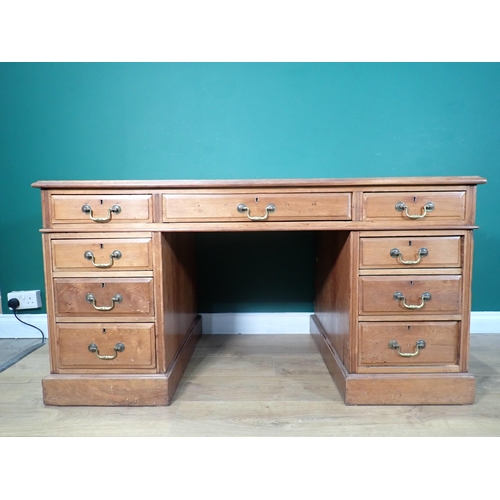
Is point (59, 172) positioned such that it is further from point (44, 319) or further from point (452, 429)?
point (452, 429)

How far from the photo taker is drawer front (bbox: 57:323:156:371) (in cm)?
149

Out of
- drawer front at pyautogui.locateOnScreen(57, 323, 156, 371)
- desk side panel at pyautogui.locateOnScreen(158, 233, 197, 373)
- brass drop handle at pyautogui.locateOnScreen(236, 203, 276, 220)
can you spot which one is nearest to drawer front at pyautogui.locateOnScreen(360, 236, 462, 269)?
brass drop handle at pyautogui.locateOnScreen(236, 203, 276, 220)

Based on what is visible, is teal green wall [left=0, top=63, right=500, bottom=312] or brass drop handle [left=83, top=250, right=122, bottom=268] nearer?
brass drop handle [left=83, top=250, right=122, bottom=268]

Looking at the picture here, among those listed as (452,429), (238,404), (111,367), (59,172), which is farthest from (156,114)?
(452,429)

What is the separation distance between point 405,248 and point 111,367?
1.15m

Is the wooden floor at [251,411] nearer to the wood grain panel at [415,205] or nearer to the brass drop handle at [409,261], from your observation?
the brass drop handle at [409,261]

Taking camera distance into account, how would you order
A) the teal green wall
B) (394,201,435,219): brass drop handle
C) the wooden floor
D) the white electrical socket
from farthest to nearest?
the white electrical socket, the teal green wall, (394,201,435,219): brass drop handle, the wooden floor

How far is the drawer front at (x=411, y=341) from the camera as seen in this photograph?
4.88 ft

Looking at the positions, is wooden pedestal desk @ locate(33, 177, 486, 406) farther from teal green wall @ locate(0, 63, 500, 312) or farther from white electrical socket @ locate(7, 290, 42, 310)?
white electrical socket @ locate(7, 290, 42, 310)

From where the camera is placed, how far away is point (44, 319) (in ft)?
7.45

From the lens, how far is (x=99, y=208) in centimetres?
146

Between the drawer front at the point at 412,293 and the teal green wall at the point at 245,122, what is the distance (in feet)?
2.82

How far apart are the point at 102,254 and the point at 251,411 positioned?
77 cm

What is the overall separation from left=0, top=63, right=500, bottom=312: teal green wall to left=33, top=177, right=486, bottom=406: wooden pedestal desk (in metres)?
0.75
